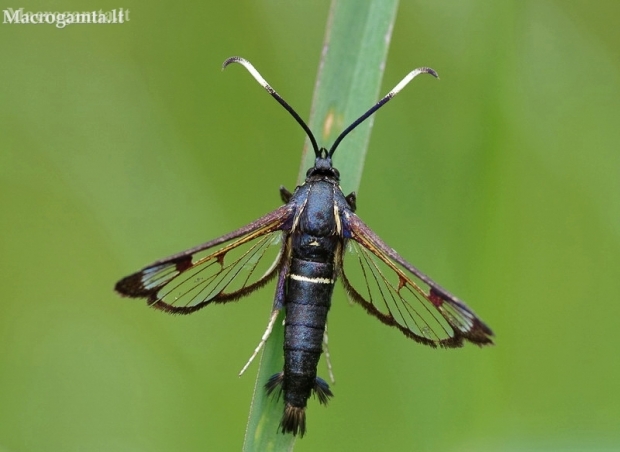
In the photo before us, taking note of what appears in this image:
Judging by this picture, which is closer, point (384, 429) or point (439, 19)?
point (384, 429)

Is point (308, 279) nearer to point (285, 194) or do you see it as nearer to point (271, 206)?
point (285, 194)

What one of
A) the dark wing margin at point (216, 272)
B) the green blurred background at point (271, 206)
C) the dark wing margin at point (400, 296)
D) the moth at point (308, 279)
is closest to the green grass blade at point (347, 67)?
the moth at point (308, 279)

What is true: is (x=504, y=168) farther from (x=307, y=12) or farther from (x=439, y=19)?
(x=307, y=12)

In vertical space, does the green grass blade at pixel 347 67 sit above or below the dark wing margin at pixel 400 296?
above

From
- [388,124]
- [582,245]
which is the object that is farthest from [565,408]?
[388,124]

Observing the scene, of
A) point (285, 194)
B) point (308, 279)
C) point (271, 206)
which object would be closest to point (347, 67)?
point (285, 194)

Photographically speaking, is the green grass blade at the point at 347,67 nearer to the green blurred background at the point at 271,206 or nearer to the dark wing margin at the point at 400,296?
the dark wing margin at the point at 400,296

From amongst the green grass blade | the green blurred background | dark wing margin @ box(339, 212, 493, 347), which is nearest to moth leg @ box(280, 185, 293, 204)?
the green grass blade
